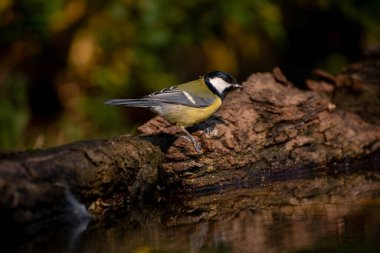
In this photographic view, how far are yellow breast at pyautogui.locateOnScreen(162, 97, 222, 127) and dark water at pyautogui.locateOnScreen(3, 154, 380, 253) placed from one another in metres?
0.55

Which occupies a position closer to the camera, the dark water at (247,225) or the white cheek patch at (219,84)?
the dark water at (247,225)

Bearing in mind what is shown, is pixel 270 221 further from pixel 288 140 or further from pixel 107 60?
pixel 107 60

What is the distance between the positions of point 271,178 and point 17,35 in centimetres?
280

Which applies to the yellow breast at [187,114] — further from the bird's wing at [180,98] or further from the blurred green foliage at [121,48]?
the blurred green foliage at [121,48]

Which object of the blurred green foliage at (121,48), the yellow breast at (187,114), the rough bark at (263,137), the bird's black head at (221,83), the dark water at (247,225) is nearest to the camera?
the dark water at (247,225)

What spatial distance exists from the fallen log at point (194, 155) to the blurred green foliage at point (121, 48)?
1498 millimetres

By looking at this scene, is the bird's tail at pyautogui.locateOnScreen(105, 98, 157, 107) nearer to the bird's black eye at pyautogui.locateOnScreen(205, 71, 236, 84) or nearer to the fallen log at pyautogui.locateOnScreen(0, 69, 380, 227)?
the fallen log at pyautogui.locateOnScreen(0, 69, 380, 227)

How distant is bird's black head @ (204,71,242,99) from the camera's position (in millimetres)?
4320

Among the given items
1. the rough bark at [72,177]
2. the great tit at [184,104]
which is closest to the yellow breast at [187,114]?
the great tit at [184,104]

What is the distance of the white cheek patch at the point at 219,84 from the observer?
4325mm

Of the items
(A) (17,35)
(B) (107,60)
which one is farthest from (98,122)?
(A) (17,35)

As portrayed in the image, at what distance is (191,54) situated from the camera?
24.0 feet

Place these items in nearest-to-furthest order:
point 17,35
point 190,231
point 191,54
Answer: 1. point 190,231
2. point 17,35
3. point 191,54

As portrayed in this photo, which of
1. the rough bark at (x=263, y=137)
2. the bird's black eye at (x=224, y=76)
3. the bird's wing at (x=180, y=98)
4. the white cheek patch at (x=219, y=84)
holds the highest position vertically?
the bird's black eye at (x=224, y=76)
